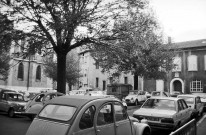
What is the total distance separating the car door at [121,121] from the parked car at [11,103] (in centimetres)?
914

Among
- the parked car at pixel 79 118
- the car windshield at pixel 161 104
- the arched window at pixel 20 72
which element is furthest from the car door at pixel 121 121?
the arched window at pixel 20 72

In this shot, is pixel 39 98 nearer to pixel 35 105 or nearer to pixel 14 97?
pixel 35 105

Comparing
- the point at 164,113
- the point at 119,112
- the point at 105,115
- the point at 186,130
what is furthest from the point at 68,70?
the point at 186,130

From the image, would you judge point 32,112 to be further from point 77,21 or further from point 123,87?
point 123,87

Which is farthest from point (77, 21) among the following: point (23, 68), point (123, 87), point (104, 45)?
point (23, 68)

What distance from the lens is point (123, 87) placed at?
24828 mm

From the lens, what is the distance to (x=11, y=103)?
41.7 ft

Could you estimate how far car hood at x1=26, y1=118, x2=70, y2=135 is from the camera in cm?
377

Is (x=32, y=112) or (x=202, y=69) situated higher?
(x=202, y=69)

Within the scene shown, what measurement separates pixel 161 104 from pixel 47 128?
5903 millimetres

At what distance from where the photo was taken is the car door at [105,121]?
4.25 m

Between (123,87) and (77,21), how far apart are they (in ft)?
48.7

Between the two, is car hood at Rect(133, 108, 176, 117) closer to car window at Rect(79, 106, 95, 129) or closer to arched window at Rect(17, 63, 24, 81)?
car window at Rect(79, 106, 95, 129)

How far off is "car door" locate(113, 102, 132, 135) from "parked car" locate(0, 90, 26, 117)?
9140 millimetres
